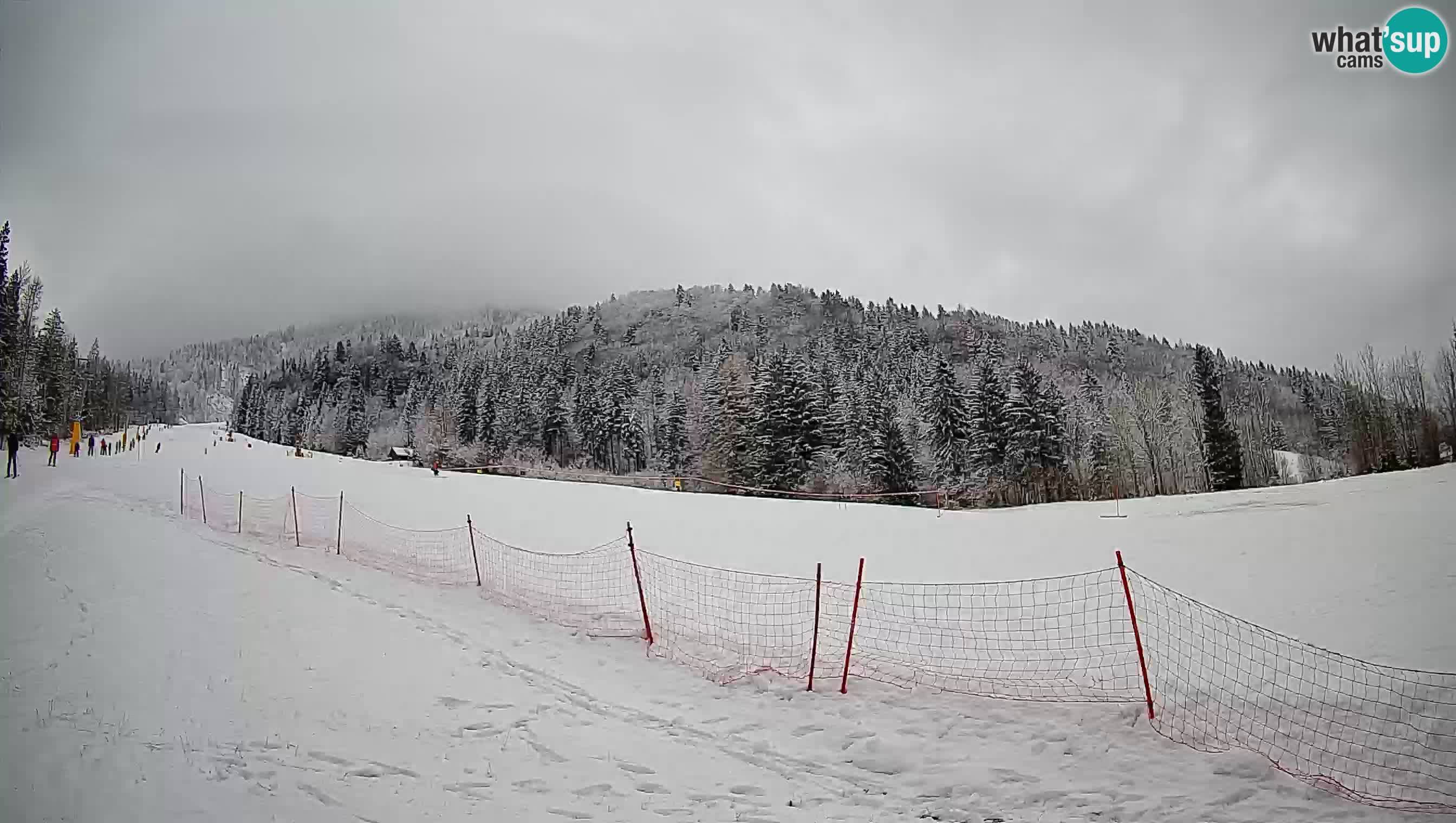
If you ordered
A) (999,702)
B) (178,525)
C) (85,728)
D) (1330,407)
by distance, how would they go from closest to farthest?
1. (85,728)
2. (999,702)
3. (178,525)
4. (1330,407)

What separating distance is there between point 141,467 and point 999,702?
34.1 metres

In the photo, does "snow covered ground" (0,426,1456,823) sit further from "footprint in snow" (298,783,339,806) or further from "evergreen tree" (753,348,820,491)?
"evergreen tree" (753,348,820,491)

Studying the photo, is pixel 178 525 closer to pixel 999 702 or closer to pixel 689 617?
pixel 689 617

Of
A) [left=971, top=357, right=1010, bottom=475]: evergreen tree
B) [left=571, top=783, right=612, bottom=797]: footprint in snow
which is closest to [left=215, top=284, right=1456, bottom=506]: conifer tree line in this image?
[left=971, top=357, right=1010, bottom=475]: evergreen tree

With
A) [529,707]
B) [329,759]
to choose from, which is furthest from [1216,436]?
[329,759]

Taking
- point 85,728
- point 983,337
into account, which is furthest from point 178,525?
point 983,337

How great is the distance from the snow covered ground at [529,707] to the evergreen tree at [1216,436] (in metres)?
28.7

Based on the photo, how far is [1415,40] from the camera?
5.30 meters

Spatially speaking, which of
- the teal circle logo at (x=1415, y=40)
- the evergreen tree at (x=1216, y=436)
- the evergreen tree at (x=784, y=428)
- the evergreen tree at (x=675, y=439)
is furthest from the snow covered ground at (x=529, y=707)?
the evergreen tree at (x=675, y=439)

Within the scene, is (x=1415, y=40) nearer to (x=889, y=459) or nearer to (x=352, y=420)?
(x=889, y=459)

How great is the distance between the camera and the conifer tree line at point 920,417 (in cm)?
3722

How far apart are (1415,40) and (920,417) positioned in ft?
155

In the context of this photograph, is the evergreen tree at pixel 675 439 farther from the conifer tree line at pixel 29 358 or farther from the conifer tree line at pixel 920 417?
the conifer tree line at pixel 29 358

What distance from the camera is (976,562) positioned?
1229 cm
